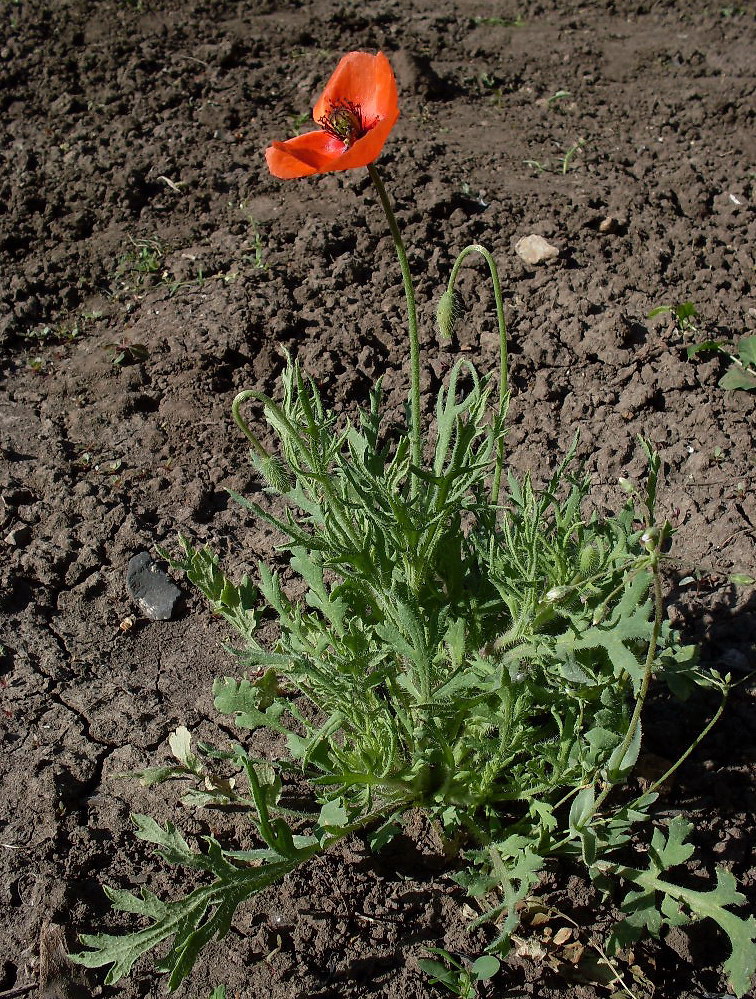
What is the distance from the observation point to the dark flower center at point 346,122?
1854 millimetres

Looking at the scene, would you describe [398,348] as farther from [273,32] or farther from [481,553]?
[273,32]

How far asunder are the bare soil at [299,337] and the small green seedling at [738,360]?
0.05 meters

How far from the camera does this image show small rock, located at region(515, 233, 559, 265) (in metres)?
3.87

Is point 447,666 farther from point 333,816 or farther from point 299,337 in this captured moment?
point 299,337

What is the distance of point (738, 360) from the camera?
11.5 feet

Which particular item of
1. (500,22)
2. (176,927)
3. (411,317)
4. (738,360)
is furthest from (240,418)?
(500,22)

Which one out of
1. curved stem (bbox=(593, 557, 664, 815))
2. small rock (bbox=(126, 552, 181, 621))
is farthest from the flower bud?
small rock (bbox=(126, 552, 181, 621))

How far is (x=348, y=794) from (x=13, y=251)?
299 centimetres

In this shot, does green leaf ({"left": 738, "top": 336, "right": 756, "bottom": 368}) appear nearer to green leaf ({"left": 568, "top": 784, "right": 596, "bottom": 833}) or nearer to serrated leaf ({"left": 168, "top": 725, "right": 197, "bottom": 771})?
green leaf ({"left": 568, "top": 784, "right": 596, "bottom": 833})

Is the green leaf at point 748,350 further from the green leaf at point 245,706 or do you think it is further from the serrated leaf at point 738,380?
the green leaf at point 245,706

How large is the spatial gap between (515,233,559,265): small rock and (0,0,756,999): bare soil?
78 millimetres

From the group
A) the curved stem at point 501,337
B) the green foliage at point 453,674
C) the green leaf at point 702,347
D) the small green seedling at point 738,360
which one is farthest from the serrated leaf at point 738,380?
the curved stem at point 501,337

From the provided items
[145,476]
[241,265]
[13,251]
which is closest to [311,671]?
[145,476]

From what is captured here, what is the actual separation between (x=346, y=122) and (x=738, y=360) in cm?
216
